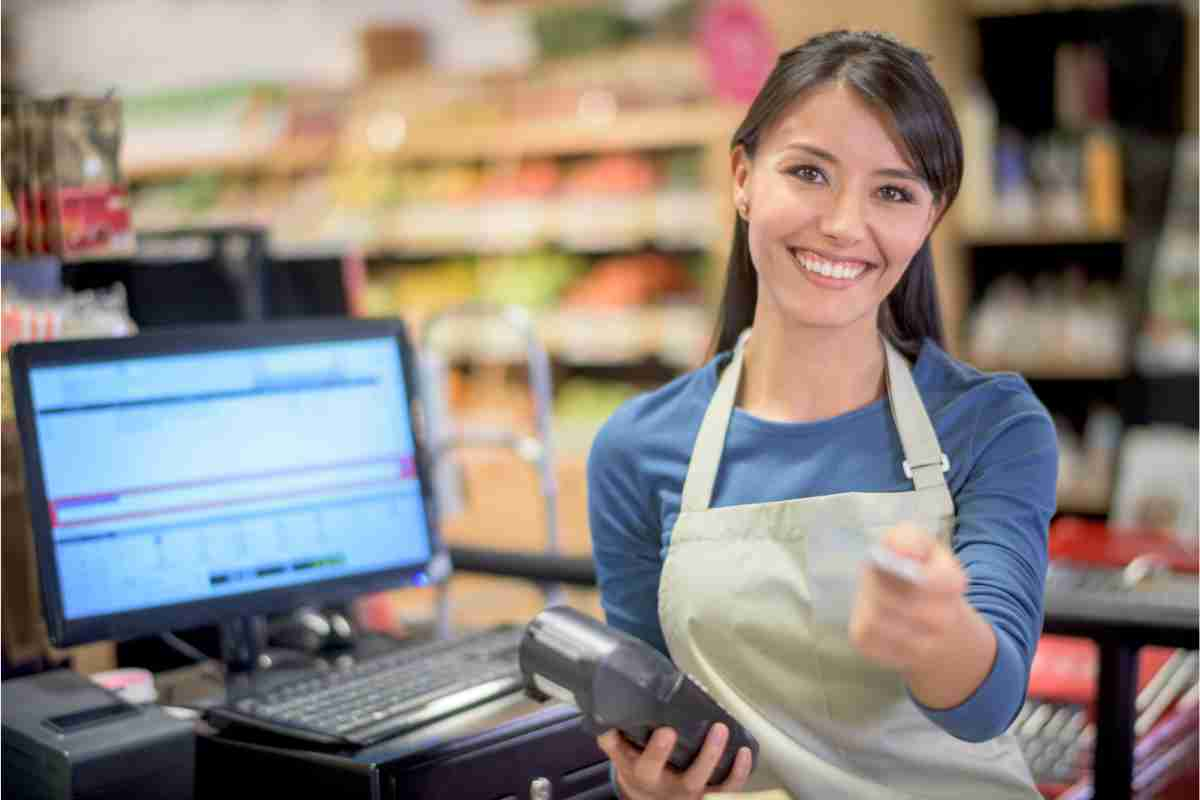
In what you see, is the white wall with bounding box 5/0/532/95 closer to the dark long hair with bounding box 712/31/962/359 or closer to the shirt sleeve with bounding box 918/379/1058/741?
the dark long hair with bounding box 712/31/962/359

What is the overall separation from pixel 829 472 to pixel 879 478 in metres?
0.06

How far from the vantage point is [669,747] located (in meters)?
1.39

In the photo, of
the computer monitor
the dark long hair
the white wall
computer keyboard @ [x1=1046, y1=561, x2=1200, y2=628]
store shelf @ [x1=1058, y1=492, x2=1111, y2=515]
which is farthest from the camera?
the white wall

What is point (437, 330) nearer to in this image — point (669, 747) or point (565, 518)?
point (565, 518)

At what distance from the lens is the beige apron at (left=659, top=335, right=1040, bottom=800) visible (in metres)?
1.56

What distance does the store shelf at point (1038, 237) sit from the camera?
15.1 ft

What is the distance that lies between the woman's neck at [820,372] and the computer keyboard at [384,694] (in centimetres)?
50

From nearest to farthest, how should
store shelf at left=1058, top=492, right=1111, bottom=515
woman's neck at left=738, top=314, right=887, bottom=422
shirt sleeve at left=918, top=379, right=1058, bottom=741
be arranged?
1. shirt sleeve at left=918, top=379, right=1058, bottom=741
2. woman's neck at left=738, top=314, right=887, bottom=422
3. store shelf at left=1058, top=492, right=1111, bottom=515

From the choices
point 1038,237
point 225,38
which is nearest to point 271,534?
point 1038,237

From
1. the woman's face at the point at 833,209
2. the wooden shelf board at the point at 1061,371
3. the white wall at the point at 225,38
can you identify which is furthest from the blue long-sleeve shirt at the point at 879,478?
the white wall at the point at 225,38

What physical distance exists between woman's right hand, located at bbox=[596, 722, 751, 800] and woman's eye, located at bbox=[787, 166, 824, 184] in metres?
0.58

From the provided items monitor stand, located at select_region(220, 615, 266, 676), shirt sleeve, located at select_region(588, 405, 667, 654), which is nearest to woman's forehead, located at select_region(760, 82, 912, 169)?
shirt sleeve, located at select_region(588, 405, 667, 654)

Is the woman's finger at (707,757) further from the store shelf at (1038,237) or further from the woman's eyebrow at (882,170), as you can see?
the store shelf at (1038,237)

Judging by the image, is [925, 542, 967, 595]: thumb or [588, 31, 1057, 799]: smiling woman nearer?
[925, 542, 967, 595]: thumb
